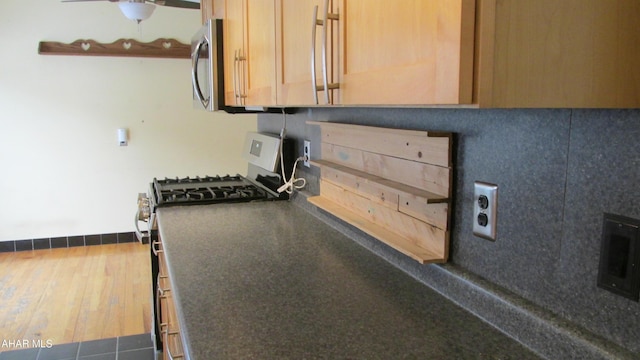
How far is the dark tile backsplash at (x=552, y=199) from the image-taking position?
2.64 feet

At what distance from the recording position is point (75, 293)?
3.41 meters

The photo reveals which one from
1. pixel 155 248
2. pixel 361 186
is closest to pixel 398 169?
pixel 361 186

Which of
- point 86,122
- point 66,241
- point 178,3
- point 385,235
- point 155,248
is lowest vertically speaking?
point 66,241

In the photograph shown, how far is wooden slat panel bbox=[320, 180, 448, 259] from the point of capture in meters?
1.26

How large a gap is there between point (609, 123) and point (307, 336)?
657 mm

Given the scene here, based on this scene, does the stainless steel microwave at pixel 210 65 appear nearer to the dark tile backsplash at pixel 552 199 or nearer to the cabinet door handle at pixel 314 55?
the cabinet door handle at pixel 314 55

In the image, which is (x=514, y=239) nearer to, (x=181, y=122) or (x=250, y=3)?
(x=250, y=3)

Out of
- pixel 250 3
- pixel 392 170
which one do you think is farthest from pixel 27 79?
pixel 392 170

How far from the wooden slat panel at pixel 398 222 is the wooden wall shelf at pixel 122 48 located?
3.10m

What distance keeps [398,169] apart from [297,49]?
417 millimetres

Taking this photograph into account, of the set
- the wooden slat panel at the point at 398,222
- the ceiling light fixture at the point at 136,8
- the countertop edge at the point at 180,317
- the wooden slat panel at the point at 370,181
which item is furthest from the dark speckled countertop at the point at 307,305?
the ceiling light fixture at the point at 136,8

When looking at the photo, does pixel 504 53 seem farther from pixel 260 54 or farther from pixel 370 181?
pixel 260 54

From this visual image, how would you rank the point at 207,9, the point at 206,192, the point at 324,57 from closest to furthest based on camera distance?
the point at 324,57
the point at 206,192
the point at 207,9

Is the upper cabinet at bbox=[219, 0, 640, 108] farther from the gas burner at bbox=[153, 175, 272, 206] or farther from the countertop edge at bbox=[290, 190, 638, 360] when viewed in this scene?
the gas burner at bbox=[153, 175, 272, 206]
